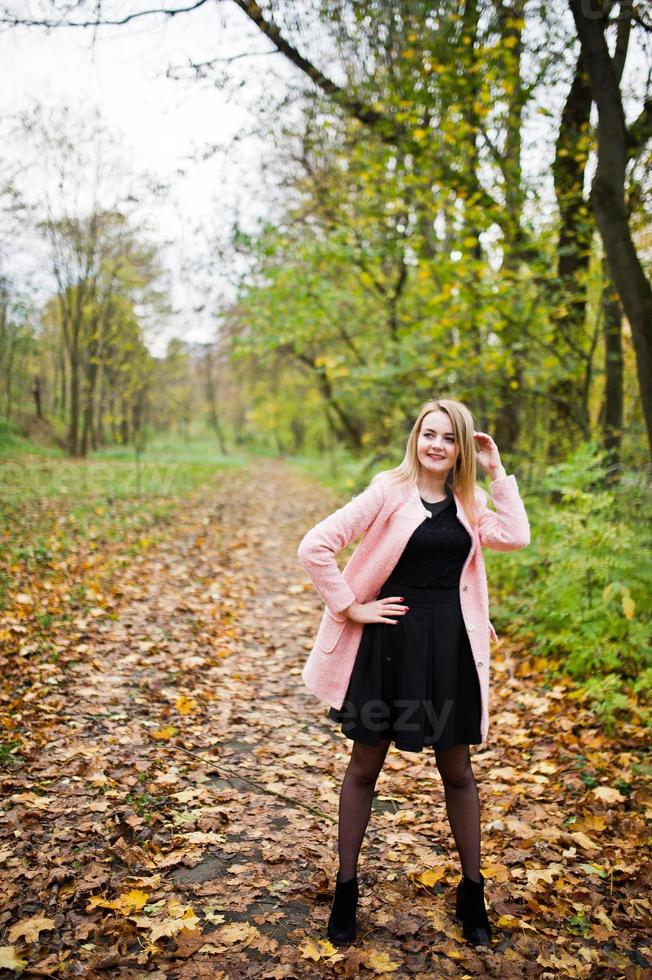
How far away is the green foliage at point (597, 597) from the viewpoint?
16.0 ft

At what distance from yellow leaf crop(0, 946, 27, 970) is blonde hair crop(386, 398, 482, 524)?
236 centimetres

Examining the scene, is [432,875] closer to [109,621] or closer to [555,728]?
[555,728]

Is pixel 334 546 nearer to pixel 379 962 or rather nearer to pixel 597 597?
pixel 379 962

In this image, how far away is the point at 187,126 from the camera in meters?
8.55

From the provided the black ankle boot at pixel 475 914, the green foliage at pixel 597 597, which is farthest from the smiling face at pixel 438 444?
the green foliage at pixel 597 597

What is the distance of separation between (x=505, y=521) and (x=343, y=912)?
1830 mm

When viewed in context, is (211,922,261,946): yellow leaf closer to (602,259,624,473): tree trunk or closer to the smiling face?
the smiling face

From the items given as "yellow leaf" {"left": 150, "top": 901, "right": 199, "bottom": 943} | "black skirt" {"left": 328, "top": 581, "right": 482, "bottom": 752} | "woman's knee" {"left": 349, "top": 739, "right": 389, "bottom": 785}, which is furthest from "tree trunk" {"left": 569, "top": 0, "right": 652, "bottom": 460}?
"yellow leaf" {"left": 150, "top": 901, "right": 199, "bottom": 943}

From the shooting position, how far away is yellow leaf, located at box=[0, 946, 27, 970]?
2406mm

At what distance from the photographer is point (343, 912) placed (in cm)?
278

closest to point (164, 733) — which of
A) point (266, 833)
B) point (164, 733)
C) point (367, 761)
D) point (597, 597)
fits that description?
point (164, 733)

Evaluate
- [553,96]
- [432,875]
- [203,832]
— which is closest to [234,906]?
[203,832]

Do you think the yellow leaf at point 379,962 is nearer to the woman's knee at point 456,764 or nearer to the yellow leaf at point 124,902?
the woman's knee at point 456,764

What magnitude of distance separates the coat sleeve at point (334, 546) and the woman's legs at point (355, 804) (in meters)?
0.64
